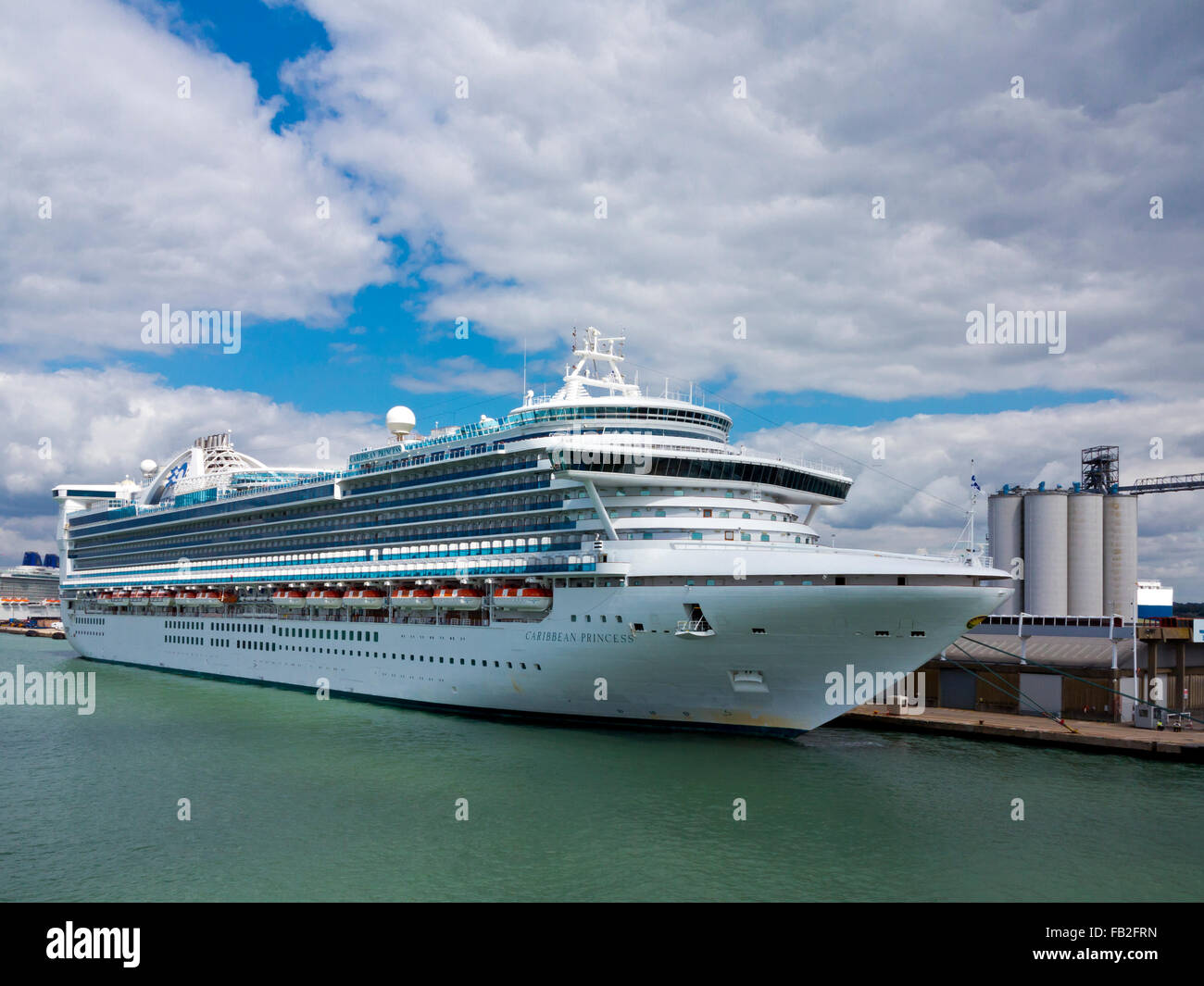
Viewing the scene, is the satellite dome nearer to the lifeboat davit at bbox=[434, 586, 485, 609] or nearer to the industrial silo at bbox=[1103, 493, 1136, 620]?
the lifeboat davit at bbox=[434, 586, 485, 609]

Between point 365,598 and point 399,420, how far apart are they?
1070 cm

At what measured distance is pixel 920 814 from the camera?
23.1 m

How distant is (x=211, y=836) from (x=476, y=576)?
15.9 metres

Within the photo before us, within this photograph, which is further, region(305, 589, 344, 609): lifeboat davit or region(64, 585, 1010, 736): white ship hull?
region(305, 589, 344, 609): lifeboat davit

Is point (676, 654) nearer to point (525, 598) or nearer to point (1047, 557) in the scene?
point (525, 598)

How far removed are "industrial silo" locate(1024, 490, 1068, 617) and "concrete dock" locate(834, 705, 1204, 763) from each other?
75.2ft

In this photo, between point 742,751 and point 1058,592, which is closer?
point 742,751

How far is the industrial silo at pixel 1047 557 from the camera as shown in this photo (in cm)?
5789

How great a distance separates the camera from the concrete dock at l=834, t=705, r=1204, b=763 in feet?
103

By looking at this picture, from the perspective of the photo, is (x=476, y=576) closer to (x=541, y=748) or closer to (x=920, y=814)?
(x=541, y=748)

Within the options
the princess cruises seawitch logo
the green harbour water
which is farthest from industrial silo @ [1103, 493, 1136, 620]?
the princess cruises seawitch logo

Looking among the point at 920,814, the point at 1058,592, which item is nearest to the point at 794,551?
the point at 920,814

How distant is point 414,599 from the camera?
3772cm

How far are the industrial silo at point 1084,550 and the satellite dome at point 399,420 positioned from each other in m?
43.8
